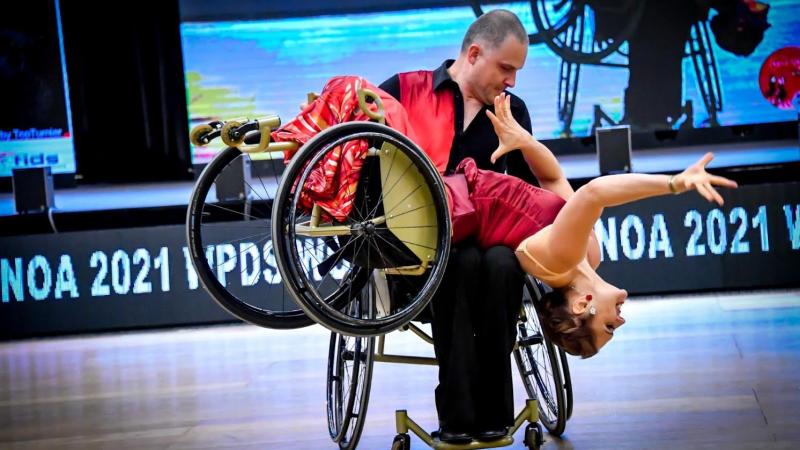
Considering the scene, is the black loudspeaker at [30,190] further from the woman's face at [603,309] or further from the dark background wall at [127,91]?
the woman's face at [603,309]

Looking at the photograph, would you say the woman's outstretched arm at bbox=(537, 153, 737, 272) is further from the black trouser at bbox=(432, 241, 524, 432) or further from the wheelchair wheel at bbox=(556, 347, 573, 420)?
the wheelchair wheel at bbox=(556, 347, 573, 420)

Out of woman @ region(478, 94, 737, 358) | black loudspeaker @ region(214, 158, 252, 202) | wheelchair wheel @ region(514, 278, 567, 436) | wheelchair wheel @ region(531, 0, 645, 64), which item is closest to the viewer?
woman @ region(478, 94, 737, 358)

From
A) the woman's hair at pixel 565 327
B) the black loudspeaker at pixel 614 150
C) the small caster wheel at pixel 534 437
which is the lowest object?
the small caster wheel at pixel 534 437

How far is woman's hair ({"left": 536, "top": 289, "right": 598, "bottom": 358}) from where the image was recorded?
276 cm

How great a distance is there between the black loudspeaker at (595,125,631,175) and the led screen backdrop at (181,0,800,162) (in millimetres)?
1063

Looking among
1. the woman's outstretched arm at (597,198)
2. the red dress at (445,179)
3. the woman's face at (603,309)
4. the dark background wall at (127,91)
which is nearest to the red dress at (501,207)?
the red dress at (445,179)

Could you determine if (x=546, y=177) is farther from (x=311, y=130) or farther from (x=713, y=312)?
(x=713, y=312)

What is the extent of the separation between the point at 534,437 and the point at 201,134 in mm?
1213

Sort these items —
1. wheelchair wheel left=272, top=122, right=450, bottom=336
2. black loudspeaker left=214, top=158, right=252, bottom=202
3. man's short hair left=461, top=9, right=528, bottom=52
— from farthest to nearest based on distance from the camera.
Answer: black loudspeaker left=214, top=158, right=252, bottom=202 < man's short hair left=461, top=9, right=528, bottom=52 < wheelchair wheel left=272, top=122, right=450, bottom=336

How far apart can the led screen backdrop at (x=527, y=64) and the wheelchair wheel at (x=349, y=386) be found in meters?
3.64

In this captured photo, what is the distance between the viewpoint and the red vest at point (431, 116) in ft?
9.73

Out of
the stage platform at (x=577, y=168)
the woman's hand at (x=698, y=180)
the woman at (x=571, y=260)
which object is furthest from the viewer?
the stage platform at (x=577, y=168)

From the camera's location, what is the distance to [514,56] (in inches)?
114

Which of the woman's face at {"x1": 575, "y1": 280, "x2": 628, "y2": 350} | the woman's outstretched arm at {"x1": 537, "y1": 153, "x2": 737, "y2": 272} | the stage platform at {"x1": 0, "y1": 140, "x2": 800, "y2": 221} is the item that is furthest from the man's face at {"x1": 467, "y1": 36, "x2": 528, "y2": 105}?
the stage platform at {"x1": 0, "y1": 140, "x2": 800, "y2": 221}
